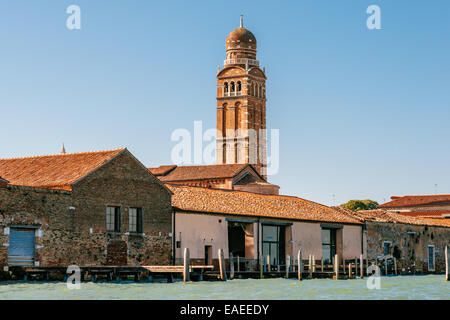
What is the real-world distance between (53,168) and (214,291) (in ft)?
42.6

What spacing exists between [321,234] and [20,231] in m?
22.9

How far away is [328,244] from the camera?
179 ft

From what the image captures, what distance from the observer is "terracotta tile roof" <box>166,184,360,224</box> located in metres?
46.9

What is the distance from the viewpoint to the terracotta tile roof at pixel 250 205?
46875mm

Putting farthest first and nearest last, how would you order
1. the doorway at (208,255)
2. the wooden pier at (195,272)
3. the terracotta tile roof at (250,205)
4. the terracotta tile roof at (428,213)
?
the terracotta tile roof at (428,213) < the terracotta tile roof at (250,205) < the doorway at (208,255) < the wooden pier at (195,272)

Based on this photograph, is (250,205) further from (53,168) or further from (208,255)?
(53,168)

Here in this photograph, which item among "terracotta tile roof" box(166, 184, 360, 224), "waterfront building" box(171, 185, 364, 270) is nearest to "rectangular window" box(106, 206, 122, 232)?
"waterfront building" box(171, 185, 364, 270)

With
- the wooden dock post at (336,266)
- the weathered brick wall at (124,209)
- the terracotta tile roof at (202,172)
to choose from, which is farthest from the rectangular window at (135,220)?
the terracotta tile roof at (202,172)

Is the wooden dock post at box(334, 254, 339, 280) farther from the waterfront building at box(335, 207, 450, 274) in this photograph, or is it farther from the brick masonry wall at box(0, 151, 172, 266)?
the brick masonry wall at box(0, 151, 172, 266)

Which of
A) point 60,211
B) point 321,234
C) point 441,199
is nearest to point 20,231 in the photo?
point 60,211

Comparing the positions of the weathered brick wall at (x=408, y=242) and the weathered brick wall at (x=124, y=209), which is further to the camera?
the weathered brick wall at (x=408, y=242)

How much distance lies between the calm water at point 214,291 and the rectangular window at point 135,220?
5.19m

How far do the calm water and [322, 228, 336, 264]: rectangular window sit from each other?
1292 centimetres

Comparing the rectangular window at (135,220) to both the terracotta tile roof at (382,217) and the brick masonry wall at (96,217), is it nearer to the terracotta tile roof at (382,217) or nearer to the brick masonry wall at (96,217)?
the brick masonry wall at (96,217)
